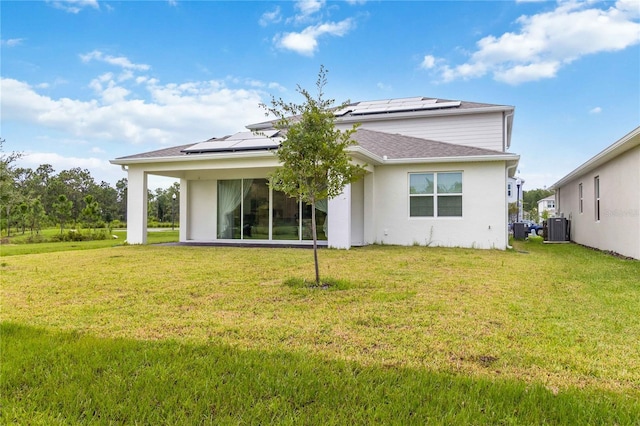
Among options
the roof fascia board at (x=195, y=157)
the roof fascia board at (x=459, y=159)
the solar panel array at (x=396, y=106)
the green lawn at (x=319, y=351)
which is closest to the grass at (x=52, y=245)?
the roof fascia board at (x=195, y=157)

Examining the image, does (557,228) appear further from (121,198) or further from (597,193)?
(121,198)

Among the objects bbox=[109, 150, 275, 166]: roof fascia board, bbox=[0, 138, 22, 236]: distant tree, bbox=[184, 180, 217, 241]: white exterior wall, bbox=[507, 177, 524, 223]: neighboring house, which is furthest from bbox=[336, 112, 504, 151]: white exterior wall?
bbox=[507, 177, 524, 223]: neighboring house

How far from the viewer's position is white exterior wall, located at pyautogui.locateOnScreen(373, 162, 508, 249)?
12.5 metres

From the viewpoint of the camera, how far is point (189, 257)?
32.8 feet

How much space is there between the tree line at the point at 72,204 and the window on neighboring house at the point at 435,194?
1742 cm

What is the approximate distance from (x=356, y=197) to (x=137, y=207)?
7.81m

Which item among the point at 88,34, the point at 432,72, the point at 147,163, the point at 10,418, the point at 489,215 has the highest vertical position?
the point at 432,72

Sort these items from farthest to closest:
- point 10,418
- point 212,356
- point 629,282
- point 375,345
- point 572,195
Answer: point 572,195
point 629,282
point 375,345
point 212,356
point 10,418

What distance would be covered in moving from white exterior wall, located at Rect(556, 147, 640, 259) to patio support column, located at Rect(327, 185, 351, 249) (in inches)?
293

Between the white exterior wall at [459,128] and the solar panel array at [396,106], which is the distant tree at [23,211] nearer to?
the solar panel array at [396,106]

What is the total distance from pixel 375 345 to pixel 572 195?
1825cm

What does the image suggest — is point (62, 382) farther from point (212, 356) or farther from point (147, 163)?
point (147, 163)

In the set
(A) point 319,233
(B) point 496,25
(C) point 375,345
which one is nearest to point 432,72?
(B) point 496,25

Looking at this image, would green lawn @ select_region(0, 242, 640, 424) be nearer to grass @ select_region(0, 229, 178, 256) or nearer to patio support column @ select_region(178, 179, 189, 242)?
grass @ select_region(0, 229, 178, 256)
